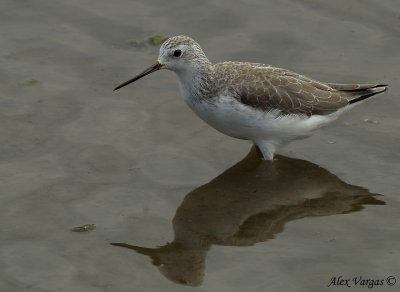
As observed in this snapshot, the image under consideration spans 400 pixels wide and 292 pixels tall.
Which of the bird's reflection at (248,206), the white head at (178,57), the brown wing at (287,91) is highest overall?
the white head at (178,57)

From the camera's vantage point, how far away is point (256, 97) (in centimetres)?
1107

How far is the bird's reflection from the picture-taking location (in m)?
9.23

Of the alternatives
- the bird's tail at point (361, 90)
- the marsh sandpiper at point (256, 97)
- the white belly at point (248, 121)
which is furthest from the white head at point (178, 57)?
the bird's tail at point (361, 90)

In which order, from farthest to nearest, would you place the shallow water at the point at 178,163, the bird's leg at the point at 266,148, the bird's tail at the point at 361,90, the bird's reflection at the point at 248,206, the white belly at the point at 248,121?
the bird's tail at the point at 361,90 → the bird's leg at the point at 266,148 → the white belly at the point at 248,121 → the bird's reflection at the point at 248,206 → the shallow water at the point at 178,163

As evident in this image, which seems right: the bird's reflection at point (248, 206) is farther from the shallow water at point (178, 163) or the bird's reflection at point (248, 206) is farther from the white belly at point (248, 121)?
the white belly at point (248, 121)

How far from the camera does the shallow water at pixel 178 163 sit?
9.02 meters

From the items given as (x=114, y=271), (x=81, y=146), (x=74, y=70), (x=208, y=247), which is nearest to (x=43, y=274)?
(x=114, y=271)

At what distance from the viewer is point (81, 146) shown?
1142 cm

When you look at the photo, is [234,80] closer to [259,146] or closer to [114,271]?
[259,146]

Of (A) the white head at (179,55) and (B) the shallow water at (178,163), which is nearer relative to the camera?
(B) the shallow water at (178,163)

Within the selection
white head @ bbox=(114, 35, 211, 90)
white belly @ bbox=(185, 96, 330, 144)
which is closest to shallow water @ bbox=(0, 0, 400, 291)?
white belly @ bbox=(185, 96, 330, 144)

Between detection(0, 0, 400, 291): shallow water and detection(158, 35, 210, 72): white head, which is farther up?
detection(158, 35, 210, 72): white head

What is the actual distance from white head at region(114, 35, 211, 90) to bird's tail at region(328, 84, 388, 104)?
2191 millimetres

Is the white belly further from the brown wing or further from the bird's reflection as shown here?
the bird's reflection
